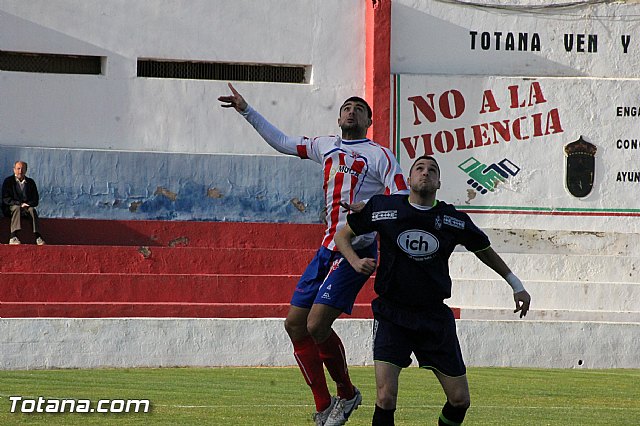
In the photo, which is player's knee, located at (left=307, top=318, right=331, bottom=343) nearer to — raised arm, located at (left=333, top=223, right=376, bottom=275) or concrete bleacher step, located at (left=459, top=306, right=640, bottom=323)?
raised arm, located at (left=333, top=223, right=376, bottom=275)

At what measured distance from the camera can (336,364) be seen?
9.41 m

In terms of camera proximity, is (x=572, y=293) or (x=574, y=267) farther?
(x=574, y=267)

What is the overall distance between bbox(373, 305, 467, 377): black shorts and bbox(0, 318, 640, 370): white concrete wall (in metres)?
8.88

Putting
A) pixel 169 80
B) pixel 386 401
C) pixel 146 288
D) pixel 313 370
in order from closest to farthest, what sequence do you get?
pixel 386 401, pixel 313 370, pixel 146 288, pixel 169 80

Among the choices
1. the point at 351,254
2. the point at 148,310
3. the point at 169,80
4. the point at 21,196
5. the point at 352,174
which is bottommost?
the point at 148,310

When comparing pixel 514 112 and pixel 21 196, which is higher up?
pixel 514 112

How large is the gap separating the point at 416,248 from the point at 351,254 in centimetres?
50

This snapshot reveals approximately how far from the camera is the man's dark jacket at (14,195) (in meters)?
19.5

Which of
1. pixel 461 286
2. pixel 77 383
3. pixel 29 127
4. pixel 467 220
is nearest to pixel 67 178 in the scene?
pixel 29 127

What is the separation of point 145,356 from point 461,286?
211 inches

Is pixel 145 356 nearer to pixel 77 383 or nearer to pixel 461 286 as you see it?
pixel 77 383

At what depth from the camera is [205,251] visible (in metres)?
19.6

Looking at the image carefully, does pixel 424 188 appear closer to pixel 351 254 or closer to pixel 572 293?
pixel 351 254

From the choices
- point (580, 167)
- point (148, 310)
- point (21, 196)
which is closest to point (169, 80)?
point (21, 196)
